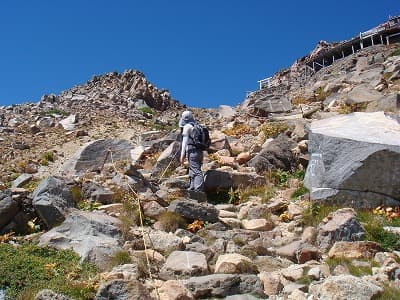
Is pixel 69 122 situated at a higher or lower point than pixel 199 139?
higher

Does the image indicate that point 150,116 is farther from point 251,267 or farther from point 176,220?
point 251,267

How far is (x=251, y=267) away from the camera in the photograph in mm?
6859

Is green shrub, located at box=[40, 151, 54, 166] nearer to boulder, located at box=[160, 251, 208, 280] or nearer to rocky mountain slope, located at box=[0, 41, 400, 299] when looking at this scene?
rocky mountain slope, located at box=[0, 41, 400, 299]

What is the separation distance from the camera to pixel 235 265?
678cm

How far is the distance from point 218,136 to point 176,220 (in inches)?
268

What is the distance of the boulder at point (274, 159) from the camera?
12203mm

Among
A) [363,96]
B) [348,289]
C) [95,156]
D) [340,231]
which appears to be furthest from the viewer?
[363,96]

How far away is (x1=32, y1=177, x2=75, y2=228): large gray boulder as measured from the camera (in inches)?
348

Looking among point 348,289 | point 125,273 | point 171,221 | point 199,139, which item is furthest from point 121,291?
point 199,139

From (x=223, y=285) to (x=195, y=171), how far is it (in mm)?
4969

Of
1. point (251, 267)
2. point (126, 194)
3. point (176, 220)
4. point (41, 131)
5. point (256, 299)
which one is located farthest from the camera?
point (41, 131)

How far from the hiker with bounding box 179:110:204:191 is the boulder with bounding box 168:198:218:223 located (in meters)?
1.59


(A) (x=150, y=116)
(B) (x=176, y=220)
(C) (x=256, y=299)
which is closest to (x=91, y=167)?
(B) (x=176, y=220)

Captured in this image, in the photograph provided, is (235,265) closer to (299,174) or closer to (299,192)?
(299,192)
